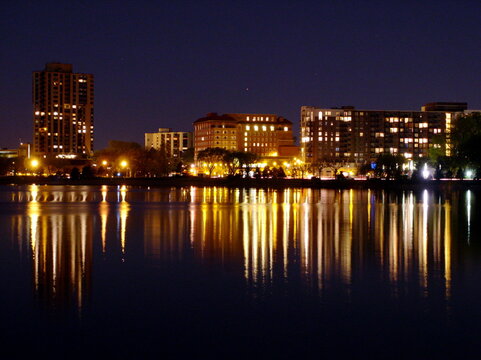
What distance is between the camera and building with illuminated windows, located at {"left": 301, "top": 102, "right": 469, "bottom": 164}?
7003 inches

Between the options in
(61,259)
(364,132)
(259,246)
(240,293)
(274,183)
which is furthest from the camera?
(364,132)

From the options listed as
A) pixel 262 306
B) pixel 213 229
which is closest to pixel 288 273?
pixel 262 306

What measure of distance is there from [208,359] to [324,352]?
1518 millimetres

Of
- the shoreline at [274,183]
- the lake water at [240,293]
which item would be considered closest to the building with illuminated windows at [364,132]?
the shoreline at [274,183]

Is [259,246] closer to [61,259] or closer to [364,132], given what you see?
[61,259]

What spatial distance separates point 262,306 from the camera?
10.7m

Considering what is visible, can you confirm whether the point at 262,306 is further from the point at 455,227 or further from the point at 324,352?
the point at 455,227

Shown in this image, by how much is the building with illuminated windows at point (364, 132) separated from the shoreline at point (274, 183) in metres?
92.8

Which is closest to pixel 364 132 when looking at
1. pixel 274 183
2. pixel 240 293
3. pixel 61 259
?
pixel 274 183

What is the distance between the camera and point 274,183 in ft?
273

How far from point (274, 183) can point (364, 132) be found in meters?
101

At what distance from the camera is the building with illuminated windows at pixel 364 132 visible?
178 m

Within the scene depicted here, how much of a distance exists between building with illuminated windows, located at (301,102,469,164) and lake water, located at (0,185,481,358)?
518 feet

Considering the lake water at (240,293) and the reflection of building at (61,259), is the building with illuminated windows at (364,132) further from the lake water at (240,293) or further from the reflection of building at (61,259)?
the lake water at (240,293)
